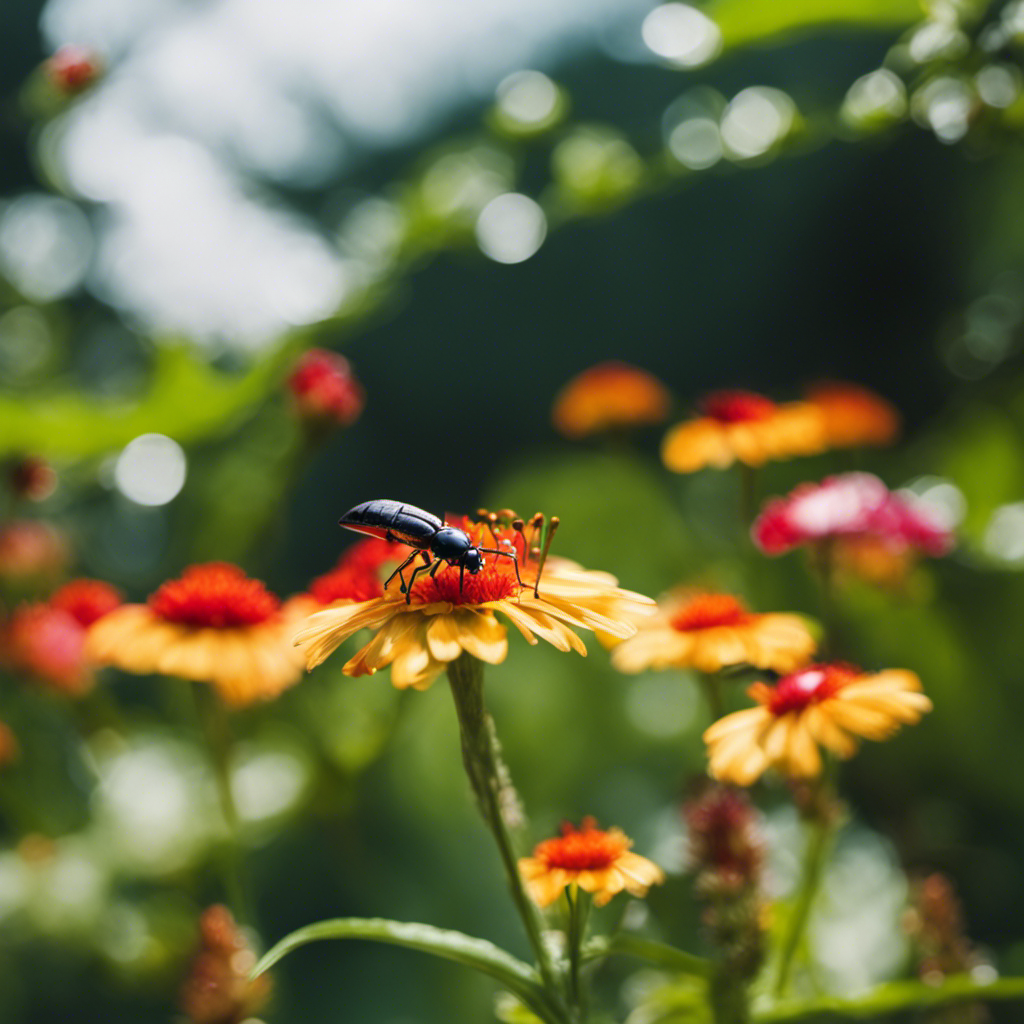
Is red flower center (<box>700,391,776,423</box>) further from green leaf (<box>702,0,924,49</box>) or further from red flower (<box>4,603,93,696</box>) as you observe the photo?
red flower (<box>4,603,93,696</box>)

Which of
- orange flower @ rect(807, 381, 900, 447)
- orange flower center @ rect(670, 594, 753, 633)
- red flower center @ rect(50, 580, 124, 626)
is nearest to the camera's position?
orange flower center @ rect(670, 594, 753, 633)

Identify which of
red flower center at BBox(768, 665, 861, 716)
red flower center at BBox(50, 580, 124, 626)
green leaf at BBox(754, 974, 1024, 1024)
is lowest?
green leaf at BBox(754, 974, 1024, 1024)

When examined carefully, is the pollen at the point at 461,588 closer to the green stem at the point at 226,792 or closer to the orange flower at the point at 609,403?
Result: the green stem at the point at 226,792

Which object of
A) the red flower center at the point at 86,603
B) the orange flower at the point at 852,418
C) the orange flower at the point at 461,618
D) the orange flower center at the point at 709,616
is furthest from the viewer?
the orange flower at the point at 852,418

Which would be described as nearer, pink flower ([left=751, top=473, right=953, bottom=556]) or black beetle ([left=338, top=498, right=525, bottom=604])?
black beetle ([left=338, top=498, right=525, bottom=604])

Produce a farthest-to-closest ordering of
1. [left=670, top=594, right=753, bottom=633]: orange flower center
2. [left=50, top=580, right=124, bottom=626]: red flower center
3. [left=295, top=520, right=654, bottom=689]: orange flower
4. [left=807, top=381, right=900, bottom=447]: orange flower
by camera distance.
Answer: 1. [left=807, top=381, right=900, bottom=447]: orange flower
2. [left=50, top=580, right=124, bottom=626]: red flower center
3. [left=670, top=594, right=753, bottom=633]: orange flower center
4. [left=295, top=520, right=654, bottom=689]: orange flower

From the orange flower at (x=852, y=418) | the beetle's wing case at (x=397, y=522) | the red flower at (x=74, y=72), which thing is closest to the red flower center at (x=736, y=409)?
the orange flower at (x=852, y=418)

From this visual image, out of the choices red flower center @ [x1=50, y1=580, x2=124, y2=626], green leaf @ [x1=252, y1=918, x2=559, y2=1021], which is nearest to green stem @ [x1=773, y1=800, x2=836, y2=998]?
green leaf @ [x1=252, y1=918, x2=559, y2=1021]

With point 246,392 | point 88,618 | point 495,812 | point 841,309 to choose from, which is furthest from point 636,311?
point 495,812
